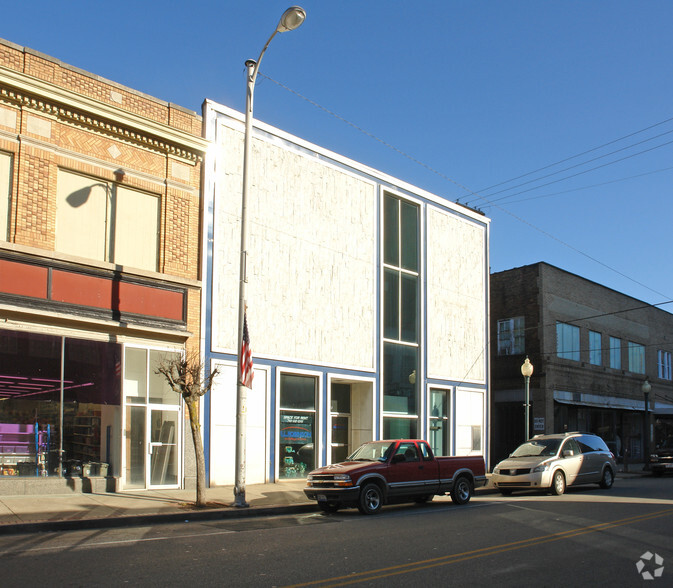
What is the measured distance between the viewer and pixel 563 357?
33.6 metres

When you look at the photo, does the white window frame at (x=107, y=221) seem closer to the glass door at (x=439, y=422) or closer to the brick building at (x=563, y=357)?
the glass door at (x=439, y=422)

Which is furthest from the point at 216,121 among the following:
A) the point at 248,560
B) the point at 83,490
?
the point at 248,560

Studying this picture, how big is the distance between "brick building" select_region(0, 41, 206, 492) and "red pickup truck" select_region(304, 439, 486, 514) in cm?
502

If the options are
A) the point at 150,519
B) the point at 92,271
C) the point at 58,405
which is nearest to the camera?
the point at 150,519

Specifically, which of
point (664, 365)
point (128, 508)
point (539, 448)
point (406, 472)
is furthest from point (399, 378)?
point (664, 365)

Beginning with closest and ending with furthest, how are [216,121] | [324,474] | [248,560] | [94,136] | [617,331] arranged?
[248,560]
[324,474]
[94,136]
[216,121]
[617,331]

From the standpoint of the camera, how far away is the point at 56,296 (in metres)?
16.4

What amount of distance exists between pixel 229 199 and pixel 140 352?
512 centimetres

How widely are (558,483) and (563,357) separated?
578 inches

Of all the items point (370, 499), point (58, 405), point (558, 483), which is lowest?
point (558, 483)

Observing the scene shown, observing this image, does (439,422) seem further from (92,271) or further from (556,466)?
(92,271)

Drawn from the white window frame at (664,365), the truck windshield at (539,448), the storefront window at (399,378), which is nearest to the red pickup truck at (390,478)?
the truck windshield at (539,448)

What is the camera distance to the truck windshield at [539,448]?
20.8 metres

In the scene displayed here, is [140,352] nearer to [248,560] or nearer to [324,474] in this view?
[324,474]
